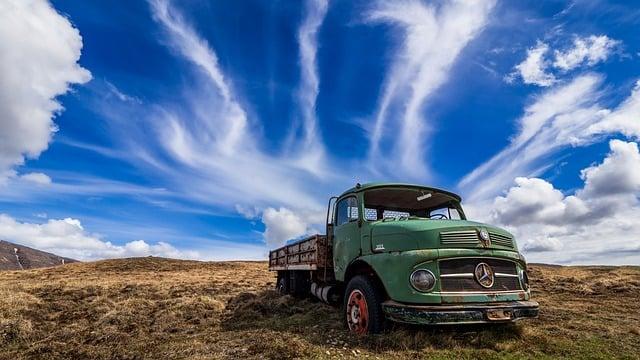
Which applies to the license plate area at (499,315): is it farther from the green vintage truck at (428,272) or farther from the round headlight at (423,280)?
the round headlight at (423,280)

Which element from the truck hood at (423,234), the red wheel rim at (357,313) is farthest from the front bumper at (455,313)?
the truck hood at (423,234)

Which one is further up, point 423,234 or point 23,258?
point 23,258

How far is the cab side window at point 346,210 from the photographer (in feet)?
27.2

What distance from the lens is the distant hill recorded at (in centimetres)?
15225

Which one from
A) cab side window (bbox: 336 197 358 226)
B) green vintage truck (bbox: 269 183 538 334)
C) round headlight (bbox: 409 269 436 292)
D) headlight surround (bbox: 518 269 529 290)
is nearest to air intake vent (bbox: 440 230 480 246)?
green vintage truck (bbox: 269 183 538 334)

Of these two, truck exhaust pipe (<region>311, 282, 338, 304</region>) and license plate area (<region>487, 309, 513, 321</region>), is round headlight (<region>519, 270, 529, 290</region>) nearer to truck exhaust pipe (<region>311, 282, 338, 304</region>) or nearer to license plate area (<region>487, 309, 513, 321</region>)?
license plate area (<region>487, 309, 513, 321</region>)

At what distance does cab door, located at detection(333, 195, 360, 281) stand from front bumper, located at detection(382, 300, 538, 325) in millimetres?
1808

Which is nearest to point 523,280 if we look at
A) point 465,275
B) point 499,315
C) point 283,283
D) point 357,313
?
point 499,315

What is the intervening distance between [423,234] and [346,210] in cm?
249

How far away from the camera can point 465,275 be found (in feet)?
20.3

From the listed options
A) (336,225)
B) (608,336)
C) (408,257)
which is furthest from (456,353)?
(336,225)

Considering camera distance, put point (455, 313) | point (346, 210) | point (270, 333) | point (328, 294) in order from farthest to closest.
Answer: point (328, 294) < point (346, 210) < point (270, 333) < point (455, 313)

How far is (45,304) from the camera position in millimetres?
12625

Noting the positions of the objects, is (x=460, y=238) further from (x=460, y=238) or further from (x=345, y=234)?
(x=345, y=234)
